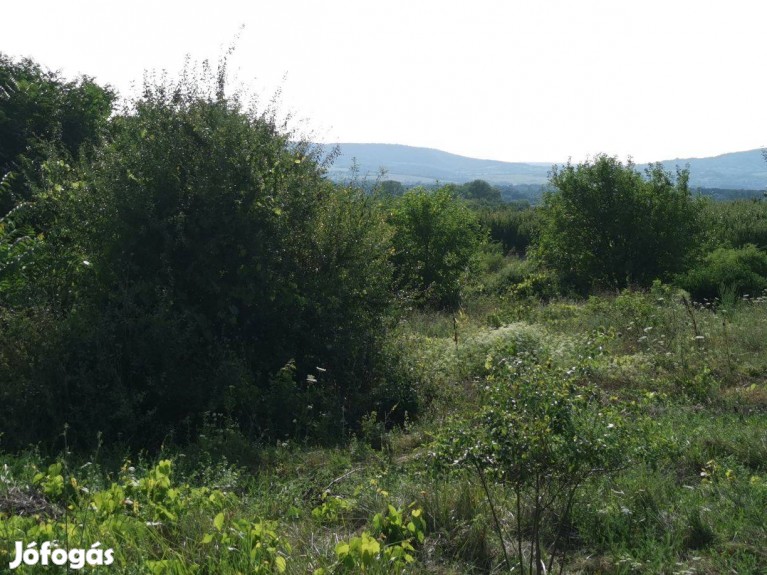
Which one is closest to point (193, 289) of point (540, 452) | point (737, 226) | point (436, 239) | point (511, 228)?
point (540, 452)

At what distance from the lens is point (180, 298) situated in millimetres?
7504

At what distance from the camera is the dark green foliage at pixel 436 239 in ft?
59.3

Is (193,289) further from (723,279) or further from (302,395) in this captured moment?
(723,279)

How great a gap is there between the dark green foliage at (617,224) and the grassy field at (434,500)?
35.7 ft

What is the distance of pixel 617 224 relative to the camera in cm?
1783

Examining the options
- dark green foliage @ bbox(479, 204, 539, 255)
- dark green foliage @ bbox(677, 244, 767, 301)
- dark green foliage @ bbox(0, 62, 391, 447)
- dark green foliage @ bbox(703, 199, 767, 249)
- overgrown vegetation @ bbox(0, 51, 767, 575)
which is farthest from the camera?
dark green foliage @ bbox(479, 204, 539, 255)

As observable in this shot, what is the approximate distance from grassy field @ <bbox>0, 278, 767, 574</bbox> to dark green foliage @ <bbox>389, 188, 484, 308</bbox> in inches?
429

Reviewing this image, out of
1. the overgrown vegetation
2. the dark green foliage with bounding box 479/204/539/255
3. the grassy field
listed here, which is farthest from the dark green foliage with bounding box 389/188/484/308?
the dark green foliage with bounding box 479/204/539/255

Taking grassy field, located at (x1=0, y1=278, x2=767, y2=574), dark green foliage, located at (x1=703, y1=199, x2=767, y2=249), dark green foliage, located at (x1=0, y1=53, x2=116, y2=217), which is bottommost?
grassy field, located at (x1=0, y1=278, x2=767, y2=574)

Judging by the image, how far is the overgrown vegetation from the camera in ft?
12.6

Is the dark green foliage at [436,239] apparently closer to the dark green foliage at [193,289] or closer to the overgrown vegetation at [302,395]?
the overgrown vegetation at [302,395]

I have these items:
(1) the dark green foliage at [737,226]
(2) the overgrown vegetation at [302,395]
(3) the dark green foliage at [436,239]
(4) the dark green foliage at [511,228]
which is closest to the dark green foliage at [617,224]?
(1) the dark green foliage at [737,226]

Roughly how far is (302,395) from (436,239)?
38.3 feet

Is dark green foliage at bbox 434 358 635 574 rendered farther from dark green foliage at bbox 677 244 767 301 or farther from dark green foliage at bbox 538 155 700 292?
dark green foliage at bbox 538 155 700 292
